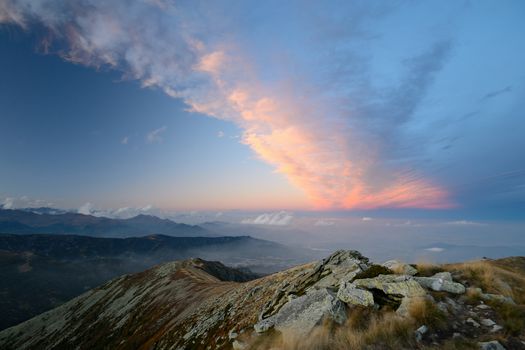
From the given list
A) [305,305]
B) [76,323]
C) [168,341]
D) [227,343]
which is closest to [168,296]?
[168,341]

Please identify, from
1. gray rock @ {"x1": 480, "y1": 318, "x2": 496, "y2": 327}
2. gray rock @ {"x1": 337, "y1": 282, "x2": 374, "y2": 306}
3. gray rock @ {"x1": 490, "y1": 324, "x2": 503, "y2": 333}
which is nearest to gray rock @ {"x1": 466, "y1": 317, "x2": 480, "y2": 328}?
Result: gray rock @ {"x1": 480, "y1": 318, "x2": 496, "y2": 327}

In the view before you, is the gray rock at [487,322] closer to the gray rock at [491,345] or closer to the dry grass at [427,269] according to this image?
the gray rock at [491,345]

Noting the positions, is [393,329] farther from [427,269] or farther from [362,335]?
[427,269]

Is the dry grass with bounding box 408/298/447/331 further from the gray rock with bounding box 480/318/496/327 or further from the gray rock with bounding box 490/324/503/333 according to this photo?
the gray rock with bounding box 490/324/503/333

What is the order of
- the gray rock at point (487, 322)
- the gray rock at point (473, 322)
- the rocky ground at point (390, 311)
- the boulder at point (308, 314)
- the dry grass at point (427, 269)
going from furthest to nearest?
1. the dry grass at point (427, 269)
2. the boulder at point (308, 314)
3. the gray rock at point (473, 322)
4. the gray rock at point (487, 322)
5. the rocky ground at point (390, 311)

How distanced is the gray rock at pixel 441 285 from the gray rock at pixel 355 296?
11.5ft

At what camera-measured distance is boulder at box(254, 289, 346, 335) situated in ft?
48.2

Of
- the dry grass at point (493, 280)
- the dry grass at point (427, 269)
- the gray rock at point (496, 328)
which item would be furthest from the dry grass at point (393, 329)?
the dry grass at point (427, 269)

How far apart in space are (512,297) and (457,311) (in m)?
4.41

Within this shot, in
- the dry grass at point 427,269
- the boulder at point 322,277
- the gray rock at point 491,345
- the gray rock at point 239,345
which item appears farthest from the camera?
the boulder at point 322,277

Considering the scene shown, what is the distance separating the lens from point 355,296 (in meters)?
15.7

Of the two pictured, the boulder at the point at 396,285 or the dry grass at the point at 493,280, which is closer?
the boulder at the point at 396,285

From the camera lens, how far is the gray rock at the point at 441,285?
14789 millimetres

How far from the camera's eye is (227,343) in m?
22.4
